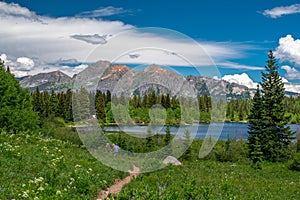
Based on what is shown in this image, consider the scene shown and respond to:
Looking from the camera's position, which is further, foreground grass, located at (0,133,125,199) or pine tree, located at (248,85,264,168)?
pine tree, located at (248,85,264,168)

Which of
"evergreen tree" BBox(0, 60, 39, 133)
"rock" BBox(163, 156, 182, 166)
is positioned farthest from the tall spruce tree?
"evergreen tree" BBox(0, 60, 39, 133)

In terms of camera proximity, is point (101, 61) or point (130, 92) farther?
point (130, 92)

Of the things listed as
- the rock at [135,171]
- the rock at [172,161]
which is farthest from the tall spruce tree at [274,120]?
the rock at [135,171]


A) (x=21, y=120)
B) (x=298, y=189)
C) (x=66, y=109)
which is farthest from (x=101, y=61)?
(x=66, y=109)

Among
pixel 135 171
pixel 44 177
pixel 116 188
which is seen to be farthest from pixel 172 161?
pixel 44 177

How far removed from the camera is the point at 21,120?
44281 mm

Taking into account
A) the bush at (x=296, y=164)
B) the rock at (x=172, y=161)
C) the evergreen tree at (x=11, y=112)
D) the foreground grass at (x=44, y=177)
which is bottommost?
the bush at (x=296, y=164)

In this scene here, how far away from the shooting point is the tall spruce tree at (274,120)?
138 ft

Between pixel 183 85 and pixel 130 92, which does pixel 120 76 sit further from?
pixel 183 85

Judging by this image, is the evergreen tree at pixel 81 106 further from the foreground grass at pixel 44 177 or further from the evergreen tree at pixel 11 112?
the evergreen tree at pixel 11 112

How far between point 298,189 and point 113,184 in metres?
8.82

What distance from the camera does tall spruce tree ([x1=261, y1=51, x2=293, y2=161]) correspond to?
1651 inches

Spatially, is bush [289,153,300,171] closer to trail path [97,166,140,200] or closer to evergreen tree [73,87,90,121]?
trail path [97,166,140,200]

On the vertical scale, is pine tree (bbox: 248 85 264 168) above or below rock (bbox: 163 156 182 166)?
above
